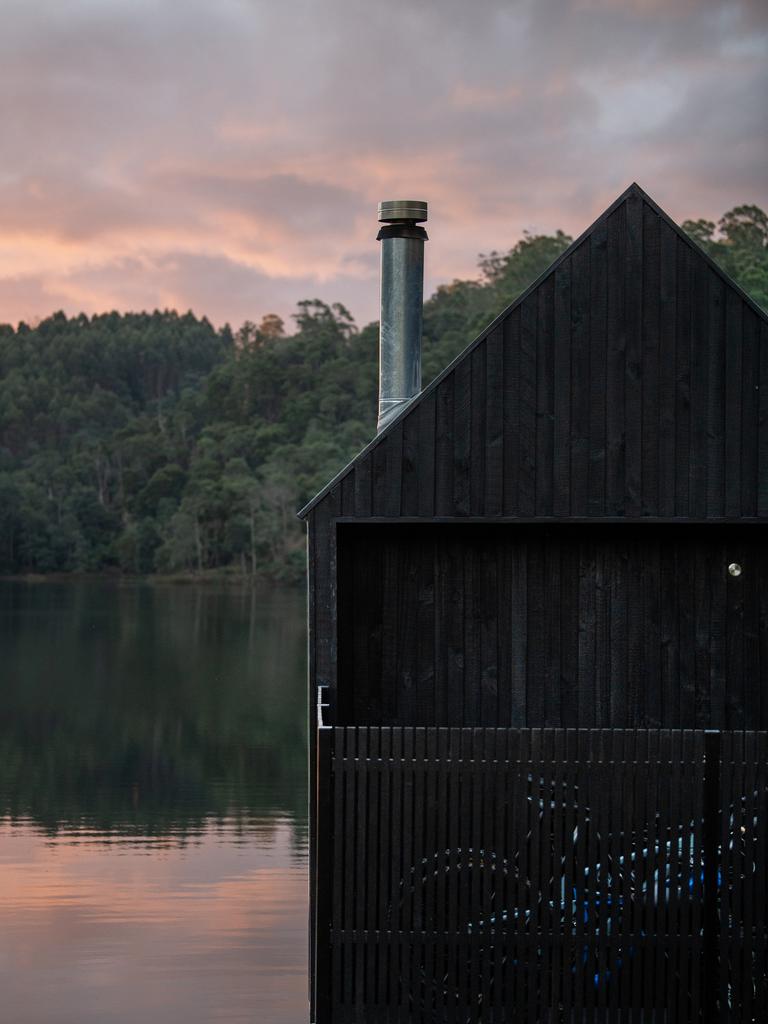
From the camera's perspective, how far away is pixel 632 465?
10211 mm

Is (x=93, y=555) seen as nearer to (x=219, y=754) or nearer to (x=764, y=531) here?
(x=219, y=754)

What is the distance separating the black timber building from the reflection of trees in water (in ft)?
30.0

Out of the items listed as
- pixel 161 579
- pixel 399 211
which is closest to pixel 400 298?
pixel 399 211

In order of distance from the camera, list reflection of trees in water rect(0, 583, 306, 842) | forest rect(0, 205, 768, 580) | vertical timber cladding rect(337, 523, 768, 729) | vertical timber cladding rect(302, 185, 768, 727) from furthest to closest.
→ forest rect(0, 205, 768, 580)
reflection of trees in water rect(0, 583, 306, 842)
vertical timber cladding rect(337, 523, 768, 729)
vertical timber cladding rect(302, 185, 768, 727)

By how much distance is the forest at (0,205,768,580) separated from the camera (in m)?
105

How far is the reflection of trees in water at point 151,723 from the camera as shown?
21062 mm

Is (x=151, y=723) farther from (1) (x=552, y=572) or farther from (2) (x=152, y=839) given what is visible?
(1) (x=552, y=572)

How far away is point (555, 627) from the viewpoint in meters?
10.7

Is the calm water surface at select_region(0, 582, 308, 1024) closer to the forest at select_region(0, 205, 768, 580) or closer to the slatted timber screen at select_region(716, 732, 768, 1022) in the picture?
the slatted timber screen at select_region(716, 732, 768, 1022)

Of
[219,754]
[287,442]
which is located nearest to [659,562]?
[219,754]

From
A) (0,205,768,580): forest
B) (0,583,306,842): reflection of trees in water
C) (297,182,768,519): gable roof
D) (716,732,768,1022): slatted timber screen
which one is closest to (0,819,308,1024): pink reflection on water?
(0,583,306,842): reflection of trees in water

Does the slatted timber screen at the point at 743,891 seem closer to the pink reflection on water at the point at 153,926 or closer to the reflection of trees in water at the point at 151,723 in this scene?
the pink reflection on water at the point at 153,926

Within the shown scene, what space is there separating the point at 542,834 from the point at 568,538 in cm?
258

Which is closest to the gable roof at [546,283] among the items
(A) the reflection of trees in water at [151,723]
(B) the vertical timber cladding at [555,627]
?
(B) the vertical timber cladding at [555,627]
